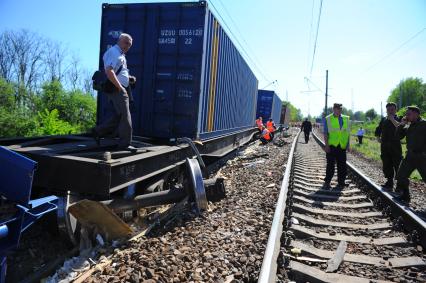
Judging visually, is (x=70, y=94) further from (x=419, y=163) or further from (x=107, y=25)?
(x=419, y=163)

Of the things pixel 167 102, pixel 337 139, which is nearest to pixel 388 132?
pixel 337 139

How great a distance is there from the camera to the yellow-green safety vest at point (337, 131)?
795cm

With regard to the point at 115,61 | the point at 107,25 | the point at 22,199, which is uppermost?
the point at 107,25

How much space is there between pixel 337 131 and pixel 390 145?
125 cm

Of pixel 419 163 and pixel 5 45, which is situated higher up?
pixel 5 45

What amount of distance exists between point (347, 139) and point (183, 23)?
14.0ft

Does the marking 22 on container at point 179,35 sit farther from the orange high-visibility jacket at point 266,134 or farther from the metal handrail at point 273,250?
the orange high-visibility jacket at point 266,134

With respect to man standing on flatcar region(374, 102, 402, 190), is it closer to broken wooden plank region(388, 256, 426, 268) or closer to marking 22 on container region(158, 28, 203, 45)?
broken wooden plank region(388, 256, 426, 268)

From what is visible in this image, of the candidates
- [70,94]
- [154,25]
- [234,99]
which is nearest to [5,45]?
[70,94]

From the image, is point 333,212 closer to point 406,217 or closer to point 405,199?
point 406,217

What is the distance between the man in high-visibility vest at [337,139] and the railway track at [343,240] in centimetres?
98

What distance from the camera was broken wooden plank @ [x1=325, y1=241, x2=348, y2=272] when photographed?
3744mm

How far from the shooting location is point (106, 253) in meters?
4.02

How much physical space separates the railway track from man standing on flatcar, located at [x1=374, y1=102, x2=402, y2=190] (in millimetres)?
1175
